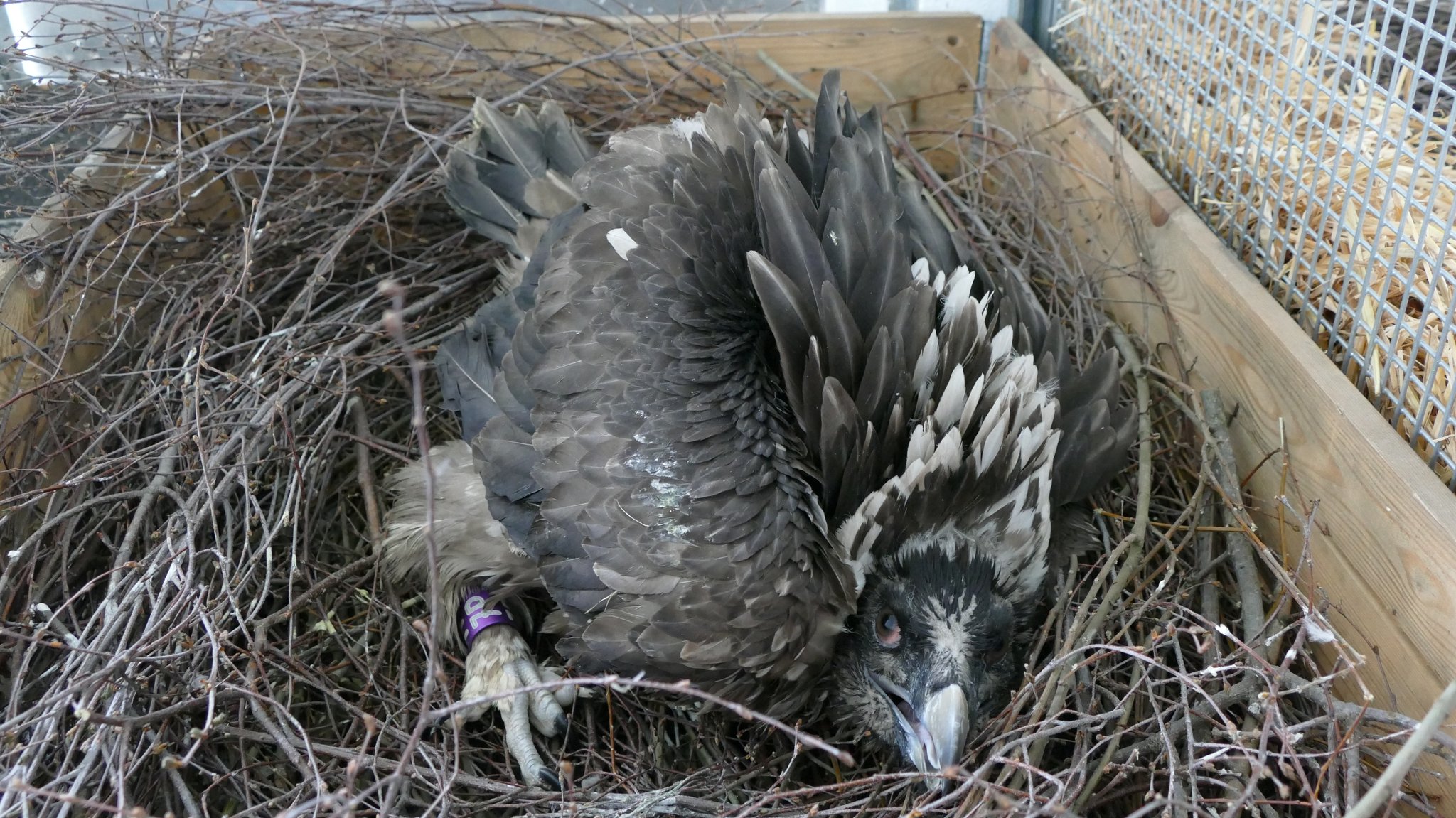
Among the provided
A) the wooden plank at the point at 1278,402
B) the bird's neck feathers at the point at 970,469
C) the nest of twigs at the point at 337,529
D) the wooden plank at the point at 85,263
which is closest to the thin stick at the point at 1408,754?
the nest of twigs at the point at 337,529

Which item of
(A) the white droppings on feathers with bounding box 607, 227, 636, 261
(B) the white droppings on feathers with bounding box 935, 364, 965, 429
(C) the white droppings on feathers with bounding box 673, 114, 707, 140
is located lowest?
(B) the white droppings on feathers with bounding box 935, 364, 965, 429

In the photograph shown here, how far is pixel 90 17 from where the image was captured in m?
3.77

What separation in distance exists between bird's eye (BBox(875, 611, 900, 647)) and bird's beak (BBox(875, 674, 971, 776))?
0.09 metres

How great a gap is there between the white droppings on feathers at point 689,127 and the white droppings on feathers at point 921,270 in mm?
718

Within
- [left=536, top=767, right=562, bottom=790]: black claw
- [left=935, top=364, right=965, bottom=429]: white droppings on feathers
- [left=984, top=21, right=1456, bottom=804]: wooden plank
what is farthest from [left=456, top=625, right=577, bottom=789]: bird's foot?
[left=984, top=21, right=1456, bottom=804]: wooden plank

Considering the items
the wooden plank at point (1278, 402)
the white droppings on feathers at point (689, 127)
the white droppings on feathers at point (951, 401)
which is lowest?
the wooden plank at point (1278, 402)

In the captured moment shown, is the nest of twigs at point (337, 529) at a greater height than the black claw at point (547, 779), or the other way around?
the nest of twigs at point (337, 529)

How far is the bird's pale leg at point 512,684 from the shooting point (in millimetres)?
2578

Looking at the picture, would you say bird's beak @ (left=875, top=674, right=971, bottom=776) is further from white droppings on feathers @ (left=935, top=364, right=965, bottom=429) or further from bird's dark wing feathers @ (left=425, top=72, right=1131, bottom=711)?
white droppings on feathers @ (left=935, top=364, right=965, bottom=429)

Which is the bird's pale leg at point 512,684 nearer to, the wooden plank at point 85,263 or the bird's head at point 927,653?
the bird's head at point 927,653

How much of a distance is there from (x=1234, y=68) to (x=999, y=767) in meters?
2.00

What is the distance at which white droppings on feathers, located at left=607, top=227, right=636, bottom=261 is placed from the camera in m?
2.53

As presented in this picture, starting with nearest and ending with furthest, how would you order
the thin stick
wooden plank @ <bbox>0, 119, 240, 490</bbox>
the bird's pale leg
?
1. the thin stick
2. the bird's pale leg
3. wooden plank @ <bbox>0, 119, 240, 490</bbox>

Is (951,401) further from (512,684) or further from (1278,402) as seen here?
(512,684)
